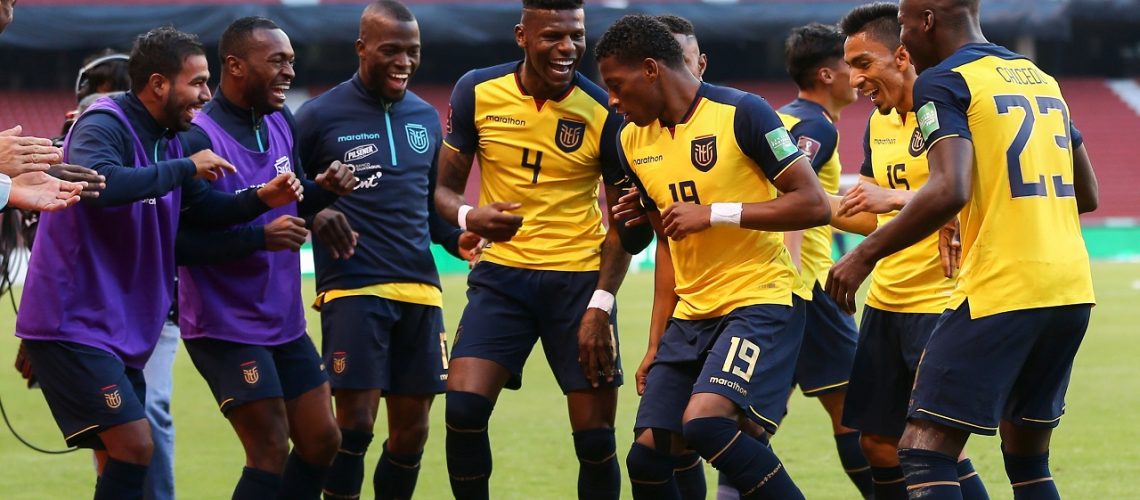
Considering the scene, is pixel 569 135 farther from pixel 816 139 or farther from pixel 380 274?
pixel 816 139

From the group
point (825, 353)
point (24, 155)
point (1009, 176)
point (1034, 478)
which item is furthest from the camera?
point (825, 353)

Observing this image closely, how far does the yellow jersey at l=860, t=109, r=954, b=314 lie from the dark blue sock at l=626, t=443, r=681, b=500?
135cm

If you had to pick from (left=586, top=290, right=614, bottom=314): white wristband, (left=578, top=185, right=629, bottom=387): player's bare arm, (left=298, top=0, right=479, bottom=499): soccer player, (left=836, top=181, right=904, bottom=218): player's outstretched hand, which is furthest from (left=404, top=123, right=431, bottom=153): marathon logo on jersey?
(left=836, top=181, right=904, bottom=218): player's outstretched hand

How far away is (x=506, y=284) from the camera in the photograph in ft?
22.6

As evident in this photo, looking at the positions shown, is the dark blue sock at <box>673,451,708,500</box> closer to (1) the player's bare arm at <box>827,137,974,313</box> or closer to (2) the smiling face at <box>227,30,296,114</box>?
(1) the player's bare arm at <box>827,137,974,313</box>

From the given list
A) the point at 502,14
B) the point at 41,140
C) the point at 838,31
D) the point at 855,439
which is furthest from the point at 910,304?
the point at 502,14

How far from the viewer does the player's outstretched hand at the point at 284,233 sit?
6.26 meters

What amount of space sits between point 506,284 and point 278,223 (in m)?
1.19

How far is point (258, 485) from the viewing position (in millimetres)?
6223

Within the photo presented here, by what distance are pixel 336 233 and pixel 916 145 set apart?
107 inches

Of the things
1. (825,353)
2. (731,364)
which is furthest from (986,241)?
(825,353)

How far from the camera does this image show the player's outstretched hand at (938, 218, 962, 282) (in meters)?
5.82

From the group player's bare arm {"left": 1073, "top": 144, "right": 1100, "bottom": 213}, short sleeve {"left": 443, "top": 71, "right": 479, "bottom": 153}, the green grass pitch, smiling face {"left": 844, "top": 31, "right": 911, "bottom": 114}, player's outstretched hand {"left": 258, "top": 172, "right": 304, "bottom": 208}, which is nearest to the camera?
player's bare arm {"left": 1073, "top": 144, "right": 1100, "bottom": 213}

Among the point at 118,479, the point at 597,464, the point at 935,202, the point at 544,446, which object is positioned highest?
the point at 935,202
